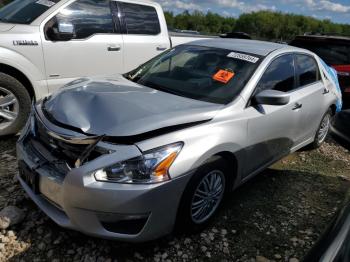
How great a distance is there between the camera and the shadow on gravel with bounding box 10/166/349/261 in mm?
2873

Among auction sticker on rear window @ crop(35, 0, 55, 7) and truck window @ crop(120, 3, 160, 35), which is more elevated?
auction sticker on rear window @ crop(35, 0, 55, 7)

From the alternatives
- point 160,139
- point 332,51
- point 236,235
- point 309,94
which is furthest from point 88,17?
point 332,51

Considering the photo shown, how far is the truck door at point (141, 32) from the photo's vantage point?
561 centimetres

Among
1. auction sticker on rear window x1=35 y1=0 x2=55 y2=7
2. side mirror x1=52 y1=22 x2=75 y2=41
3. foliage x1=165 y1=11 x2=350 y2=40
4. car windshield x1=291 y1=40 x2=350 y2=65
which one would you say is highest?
auction sticker on rear window x1=35 y1=0 x2=55 y2=7

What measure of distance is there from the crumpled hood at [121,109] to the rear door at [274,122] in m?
0.48

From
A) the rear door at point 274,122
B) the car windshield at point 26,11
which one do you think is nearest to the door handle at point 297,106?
the rear door at point 274,122

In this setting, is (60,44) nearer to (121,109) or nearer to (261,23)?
(121,109)

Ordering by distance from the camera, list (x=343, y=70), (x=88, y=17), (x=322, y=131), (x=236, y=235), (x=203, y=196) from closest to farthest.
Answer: (x=203, y=196), (x=236, y=235), (x=88, y=17), (x=322, y=131), (x=343, y=70)

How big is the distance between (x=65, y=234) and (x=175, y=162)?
113cm

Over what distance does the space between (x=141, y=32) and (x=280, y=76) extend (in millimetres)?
2624

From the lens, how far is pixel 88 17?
518 centimetres

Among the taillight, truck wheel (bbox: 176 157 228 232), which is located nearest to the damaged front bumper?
truck wheel (bbox: 176 157 228 232)

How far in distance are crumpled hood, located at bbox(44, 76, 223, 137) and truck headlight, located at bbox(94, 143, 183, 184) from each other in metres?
0.21

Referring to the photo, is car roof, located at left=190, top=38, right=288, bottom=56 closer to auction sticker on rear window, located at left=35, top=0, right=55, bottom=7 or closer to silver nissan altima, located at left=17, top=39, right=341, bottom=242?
silver nissan altima, located at left=17, top=39, right=341, bottom=242
